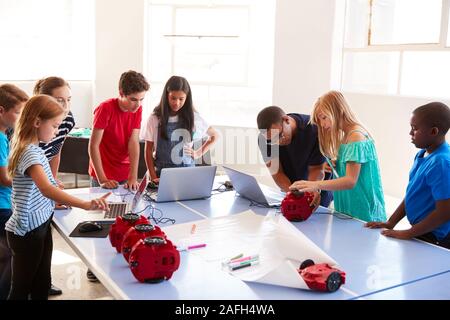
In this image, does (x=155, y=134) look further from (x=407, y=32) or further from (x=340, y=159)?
(x=407, y=32)

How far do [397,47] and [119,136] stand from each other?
9.01ft

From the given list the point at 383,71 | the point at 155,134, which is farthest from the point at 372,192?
the point at 383,71

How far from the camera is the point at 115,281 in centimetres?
167

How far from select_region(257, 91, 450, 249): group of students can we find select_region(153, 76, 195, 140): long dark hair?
0.59 meters

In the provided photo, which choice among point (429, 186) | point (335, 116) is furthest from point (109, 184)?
point (429, 186)

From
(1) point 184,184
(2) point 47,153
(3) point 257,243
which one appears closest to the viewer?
(3) point 257,243

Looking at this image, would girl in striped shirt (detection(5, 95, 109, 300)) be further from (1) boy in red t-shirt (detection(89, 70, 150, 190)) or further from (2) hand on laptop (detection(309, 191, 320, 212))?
(2) hand on laptop (detection(309, 191, 320, 212))

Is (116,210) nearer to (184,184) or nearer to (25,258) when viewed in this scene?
(184,184)

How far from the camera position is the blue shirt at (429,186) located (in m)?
2.05

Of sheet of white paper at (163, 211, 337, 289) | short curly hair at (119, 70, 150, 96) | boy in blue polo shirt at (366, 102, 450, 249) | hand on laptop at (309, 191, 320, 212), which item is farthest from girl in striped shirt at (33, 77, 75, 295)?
boy in blue polo shirt at (366, 102, 450, 249)

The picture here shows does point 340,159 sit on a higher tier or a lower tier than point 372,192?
higher

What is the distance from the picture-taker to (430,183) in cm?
209

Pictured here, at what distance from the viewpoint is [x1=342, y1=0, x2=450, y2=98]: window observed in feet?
14.0
